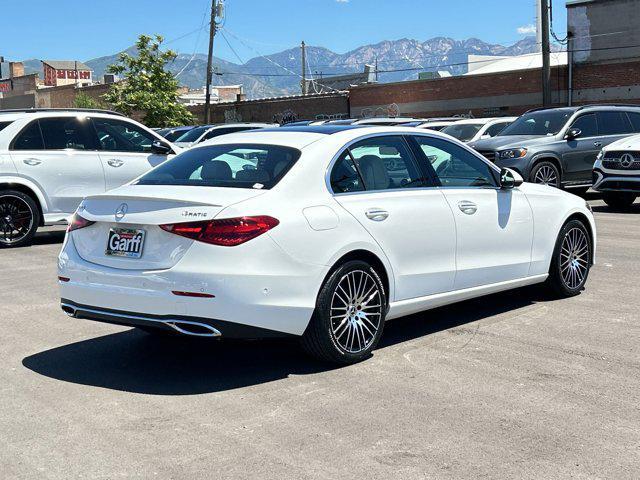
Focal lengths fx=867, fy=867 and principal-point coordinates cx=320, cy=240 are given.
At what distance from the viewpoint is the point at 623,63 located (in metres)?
38.8

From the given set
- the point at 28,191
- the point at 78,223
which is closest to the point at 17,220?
the point at 28,191

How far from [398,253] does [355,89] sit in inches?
1795

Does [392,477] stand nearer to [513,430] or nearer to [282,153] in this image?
[513,430]

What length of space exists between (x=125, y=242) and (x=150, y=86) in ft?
163

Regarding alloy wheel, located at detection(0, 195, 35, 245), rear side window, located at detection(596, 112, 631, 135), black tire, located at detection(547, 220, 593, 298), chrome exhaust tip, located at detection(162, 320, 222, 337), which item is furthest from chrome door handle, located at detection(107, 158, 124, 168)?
rear side window, located at detection(596, 112, 631, 135)

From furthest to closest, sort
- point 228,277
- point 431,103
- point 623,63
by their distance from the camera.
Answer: point 431,103, point 623,63, point 228,277

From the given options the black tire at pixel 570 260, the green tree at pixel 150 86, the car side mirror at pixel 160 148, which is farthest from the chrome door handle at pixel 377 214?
the green tree at pixel 150 86

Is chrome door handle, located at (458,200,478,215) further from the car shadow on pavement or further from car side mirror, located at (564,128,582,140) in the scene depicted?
car side mirror, located at (564,128,582,140)

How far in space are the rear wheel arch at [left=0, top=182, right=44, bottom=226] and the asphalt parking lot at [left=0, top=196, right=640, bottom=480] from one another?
201 inches

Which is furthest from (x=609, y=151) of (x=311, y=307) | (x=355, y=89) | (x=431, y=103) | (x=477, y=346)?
(x=355, y=89)

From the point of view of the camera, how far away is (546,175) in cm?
1677

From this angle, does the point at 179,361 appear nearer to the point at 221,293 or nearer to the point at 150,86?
the point at 221,293

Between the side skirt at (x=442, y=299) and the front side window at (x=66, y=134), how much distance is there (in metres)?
7.65

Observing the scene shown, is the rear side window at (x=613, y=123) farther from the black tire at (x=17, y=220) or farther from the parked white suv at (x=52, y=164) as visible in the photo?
the black tire at (x=17, y=220)
